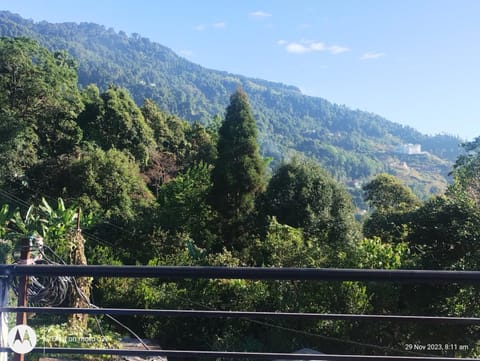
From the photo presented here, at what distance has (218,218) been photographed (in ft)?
53.5

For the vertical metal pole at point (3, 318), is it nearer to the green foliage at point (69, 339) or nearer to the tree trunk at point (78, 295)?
the green foliage at point (69, 339)

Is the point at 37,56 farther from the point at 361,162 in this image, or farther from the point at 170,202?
the point at 361,162

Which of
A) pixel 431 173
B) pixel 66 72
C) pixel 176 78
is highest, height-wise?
pixel 176 78

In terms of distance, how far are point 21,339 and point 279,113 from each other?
154650mm

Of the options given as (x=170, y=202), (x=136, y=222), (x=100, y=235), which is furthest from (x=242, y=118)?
(x=100, y=235)

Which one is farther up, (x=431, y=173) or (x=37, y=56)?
(x=37, y=56)

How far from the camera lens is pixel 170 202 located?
17.3m

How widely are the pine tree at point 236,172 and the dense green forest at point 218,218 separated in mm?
50

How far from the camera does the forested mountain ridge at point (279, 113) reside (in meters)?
97.6

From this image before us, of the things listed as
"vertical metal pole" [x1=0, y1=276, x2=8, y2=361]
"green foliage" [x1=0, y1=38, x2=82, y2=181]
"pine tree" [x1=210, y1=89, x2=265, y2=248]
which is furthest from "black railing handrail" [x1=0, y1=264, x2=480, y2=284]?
"green foliage" [x1=0, y1=38, x2=82, y2=181]

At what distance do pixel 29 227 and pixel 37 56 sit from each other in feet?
53.5

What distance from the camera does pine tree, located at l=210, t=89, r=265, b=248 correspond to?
1616 centimetres

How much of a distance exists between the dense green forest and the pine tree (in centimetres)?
5

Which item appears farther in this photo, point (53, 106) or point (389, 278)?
point (53, 106)
